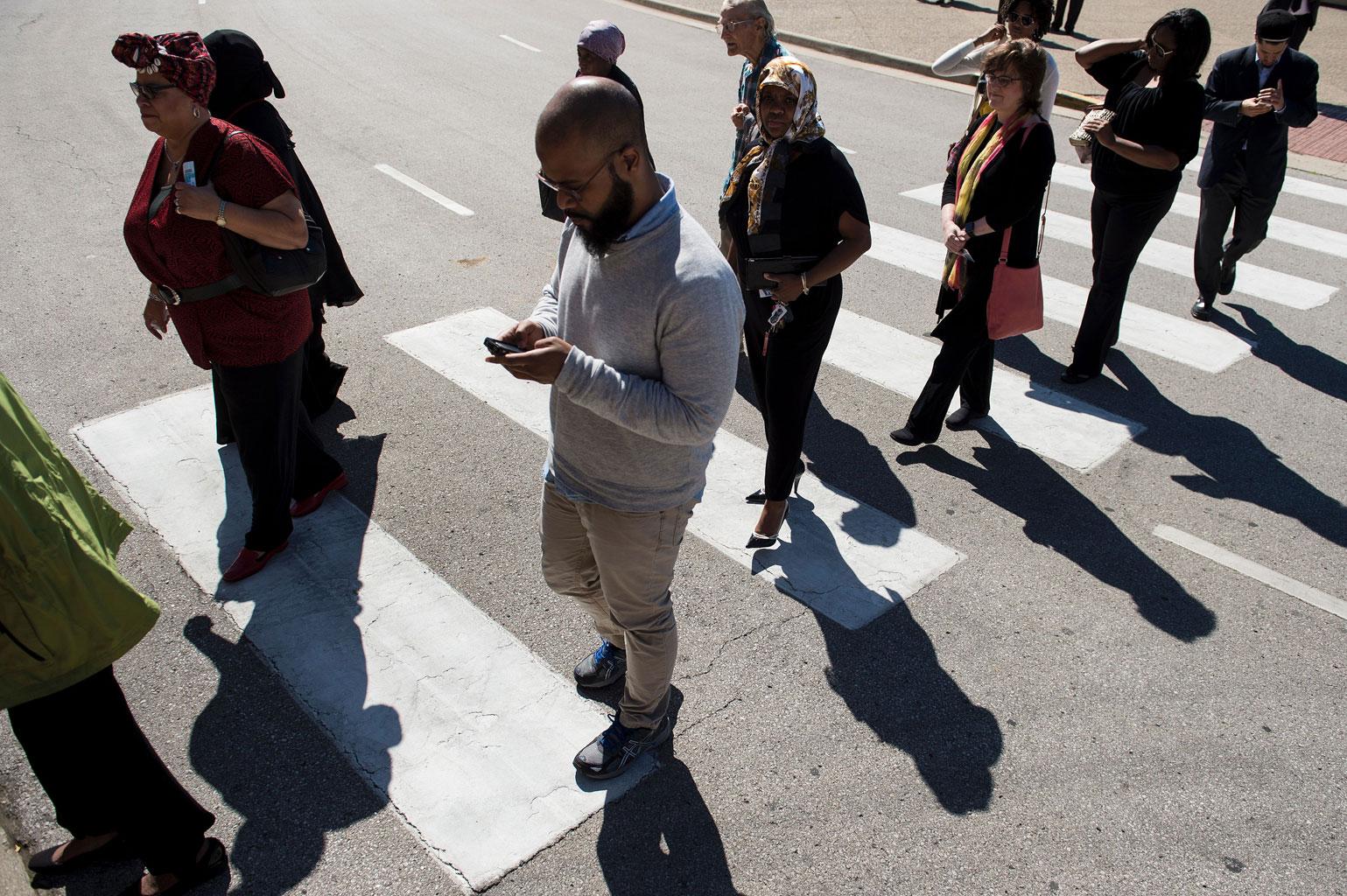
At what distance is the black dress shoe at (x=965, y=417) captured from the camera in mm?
5668

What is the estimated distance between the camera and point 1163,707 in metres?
3.73

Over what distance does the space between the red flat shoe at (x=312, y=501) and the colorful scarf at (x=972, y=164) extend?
316cm

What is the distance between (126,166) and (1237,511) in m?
9.20

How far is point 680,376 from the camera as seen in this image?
2.68 metres

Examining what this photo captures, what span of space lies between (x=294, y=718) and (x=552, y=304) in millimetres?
1709

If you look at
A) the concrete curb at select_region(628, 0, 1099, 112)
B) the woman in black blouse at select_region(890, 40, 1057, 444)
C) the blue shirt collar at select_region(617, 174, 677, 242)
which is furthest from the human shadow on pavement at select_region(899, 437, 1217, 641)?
the concrete curb at select_region(628, 0, 1099, 112)

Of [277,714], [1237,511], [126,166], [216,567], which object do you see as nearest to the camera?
[277,714]

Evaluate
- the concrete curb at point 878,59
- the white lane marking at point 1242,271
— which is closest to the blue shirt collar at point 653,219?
the white lane marking at point 1242,271

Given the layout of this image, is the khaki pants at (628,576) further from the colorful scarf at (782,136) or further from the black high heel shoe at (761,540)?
the colorful scarf at (782,136)

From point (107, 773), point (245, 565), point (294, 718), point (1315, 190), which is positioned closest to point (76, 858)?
point (107, 773)

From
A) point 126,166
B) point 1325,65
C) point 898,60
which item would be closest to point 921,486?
point 126,166

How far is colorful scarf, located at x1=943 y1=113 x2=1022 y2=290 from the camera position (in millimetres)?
→ 4809

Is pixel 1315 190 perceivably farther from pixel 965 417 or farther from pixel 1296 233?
pixel 965 417

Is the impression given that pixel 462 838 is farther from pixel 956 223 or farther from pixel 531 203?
pixel 531 203
